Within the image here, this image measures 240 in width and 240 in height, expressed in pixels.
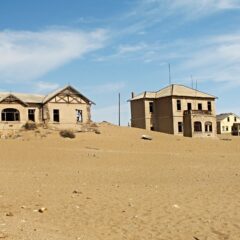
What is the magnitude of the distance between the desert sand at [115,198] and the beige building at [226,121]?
7209 centimetres

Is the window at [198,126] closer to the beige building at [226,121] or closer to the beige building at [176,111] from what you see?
the beige building at [176,111]

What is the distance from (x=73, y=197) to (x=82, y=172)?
7.96 metres

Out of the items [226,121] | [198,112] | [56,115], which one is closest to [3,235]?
[56,115]

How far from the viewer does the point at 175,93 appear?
63.4 m

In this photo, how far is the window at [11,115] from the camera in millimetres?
50000

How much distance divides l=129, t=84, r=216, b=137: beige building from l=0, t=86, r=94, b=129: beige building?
37.6 feet

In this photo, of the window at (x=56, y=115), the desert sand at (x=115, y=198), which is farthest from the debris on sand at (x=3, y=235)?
the window at (x=56, y=115)

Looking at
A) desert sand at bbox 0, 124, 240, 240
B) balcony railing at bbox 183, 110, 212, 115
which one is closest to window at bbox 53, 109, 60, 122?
balcony railing at bbox 183, 110, 212, 115

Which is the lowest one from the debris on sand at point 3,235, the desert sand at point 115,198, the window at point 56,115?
the desert sand at point 115,198

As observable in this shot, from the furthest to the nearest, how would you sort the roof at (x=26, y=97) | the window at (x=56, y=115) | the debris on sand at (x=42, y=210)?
the window at (x=56, y=115) → the roof at (x=26, y=97) → the debris on sand at (x=42, y=210)

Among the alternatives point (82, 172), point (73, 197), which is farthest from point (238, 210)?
point (82, 172)

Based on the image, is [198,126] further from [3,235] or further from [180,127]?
[3,235]

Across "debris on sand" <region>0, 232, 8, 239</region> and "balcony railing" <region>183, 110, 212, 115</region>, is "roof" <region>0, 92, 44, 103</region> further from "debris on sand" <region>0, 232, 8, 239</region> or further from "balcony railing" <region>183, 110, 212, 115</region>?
"debris on sand" <region>0, 232, 8, 239</region>

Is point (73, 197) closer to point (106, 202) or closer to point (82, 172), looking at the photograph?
point (106, 202)
